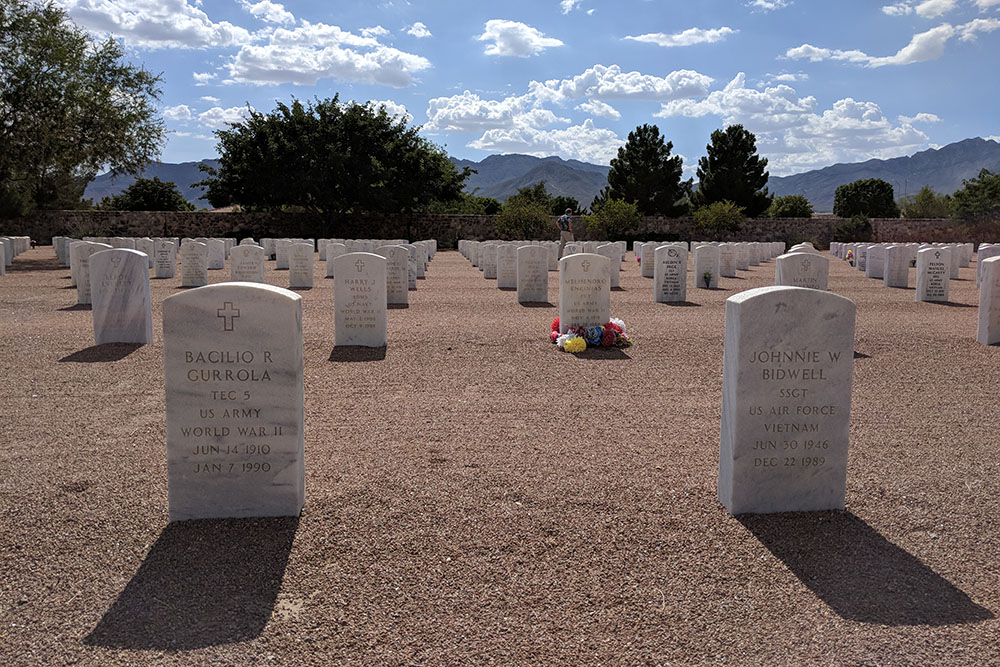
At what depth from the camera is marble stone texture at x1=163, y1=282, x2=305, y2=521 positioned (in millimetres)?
4145

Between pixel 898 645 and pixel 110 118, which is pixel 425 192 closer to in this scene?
pixel 110 118

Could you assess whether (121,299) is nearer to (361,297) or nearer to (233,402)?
(361,297)

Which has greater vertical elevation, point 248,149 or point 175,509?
point 248,149

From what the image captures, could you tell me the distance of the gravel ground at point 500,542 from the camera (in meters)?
3.07

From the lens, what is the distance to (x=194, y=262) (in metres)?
17.9

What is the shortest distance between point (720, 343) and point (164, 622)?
8576mm

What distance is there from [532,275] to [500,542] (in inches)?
457

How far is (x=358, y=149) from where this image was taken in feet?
134

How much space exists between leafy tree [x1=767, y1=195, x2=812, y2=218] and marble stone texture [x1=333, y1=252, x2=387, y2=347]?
67381 mm

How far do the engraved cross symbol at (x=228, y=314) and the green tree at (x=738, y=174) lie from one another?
189 ft

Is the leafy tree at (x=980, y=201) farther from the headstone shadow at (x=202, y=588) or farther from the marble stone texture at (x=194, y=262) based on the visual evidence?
the headstone shadow at (x=202, y=588)

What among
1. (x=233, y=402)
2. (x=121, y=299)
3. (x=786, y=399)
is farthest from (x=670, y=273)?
(x=233, y=402)

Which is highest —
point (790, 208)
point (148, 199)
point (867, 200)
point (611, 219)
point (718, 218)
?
point (867, 200)

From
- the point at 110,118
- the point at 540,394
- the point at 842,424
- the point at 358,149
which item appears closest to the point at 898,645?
the point at 842,424
